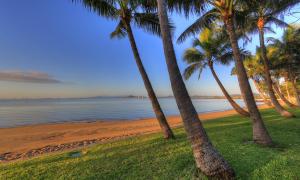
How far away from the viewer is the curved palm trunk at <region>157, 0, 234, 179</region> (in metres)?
3.44

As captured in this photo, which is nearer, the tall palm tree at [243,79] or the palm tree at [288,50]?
the tall palm tree at [243,79]

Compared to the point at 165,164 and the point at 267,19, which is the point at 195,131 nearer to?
the point at 165,164

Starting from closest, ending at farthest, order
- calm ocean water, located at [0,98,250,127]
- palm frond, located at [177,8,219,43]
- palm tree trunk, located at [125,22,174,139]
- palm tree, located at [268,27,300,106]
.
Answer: palm tree trunk, located at [125,22,174,139], palm frond, located at [177,8,219,43], palm tree, located at [268,27,300,106], calm ocean water, located at [0,98,250,127]

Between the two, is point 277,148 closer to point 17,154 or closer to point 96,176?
point 96,176

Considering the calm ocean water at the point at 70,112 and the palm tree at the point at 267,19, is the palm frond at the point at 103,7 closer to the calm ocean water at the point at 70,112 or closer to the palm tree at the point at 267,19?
the palm tree at the point at 267,19

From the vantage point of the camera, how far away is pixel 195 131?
3607mm

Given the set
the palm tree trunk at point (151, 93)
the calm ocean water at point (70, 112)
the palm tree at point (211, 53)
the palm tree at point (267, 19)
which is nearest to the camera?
the palm tree trunk at point (151, 93)

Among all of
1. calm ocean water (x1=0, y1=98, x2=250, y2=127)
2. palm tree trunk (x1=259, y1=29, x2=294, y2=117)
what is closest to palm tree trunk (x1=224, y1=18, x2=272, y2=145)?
palm tree trunk (x1=259, y1=29, x2=294, y2=117)

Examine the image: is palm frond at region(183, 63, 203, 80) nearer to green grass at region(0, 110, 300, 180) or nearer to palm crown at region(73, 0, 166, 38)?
palm crown at region(73, 0, 166, 38)

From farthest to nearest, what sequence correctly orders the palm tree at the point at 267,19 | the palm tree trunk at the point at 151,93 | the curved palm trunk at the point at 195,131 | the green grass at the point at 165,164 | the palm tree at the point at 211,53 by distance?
the palm tree at the point at 211,53 < the palm tree at the point at 267,19 < the palm tree trunk at the point at 151,93 < the green grass at the point at 165,164 < the curved palm trunk at the point at 195,131

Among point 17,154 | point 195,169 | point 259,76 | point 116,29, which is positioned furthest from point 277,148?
point 259,76

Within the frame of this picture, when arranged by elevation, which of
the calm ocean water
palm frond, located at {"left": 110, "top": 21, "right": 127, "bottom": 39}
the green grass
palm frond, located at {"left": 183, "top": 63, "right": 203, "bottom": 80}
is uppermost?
palm frond, located at {"left": 110, "top": 21, "right": 127, "bottom": 39}

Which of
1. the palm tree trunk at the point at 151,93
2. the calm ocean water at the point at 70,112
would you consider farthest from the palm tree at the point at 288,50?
the calm ocean water at the point at 70,112

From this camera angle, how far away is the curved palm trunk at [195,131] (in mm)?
3438
